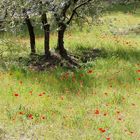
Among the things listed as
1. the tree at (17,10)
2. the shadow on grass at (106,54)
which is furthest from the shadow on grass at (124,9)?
the tree at (17,10)

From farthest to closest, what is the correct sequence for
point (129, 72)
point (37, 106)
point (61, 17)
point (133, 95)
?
point (61, 17), point (129, 72), point (133, 95), point (37, 106)

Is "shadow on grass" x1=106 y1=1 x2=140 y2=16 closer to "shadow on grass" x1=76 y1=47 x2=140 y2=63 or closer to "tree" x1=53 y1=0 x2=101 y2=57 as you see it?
"shadow on grass" x1=76 y1=47 x2=140 y2=63

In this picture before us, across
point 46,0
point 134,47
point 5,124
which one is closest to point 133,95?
point 5,124

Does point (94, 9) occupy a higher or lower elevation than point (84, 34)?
higher

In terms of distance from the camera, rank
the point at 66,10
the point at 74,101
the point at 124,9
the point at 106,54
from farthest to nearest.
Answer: the point at 124,9 < the point at 106,54 < the point at 66,10 < the point at 74,101

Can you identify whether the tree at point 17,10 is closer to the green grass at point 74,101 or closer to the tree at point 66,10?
the tree at point 66,10

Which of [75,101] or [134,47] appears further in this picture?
[134,47]

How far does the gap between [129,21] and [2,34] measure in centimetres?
955

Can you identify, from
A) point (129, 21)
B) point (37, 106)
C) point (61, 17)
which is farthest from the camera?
point (129, 21)

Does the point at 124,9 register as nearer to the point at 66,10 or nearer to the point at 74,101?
the point at 66,10

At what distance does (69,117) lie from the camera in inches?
394

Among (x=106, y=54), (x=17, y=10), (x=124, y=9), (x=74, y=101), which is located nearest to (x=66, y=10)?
(x=17, y=10)

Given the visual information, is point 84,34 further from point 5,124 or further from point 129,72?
point 5,124

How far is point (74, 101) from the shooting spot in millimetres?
11047
